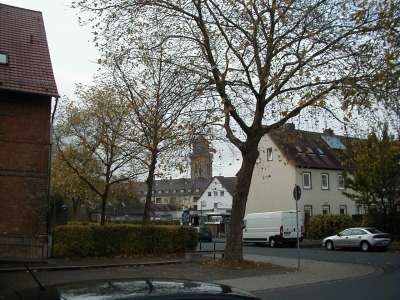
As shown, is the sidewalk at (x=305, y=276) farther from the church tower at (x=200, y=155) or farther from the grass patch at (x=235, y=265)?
the church tower at (x=200, y=155)

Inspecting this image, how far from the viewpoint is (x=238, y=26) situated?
16.1 m

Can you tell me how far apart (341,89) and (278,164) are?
98.5 ft

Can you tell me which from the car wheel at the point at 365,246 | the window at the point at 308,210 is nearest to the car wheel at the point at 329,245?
the car wheel at the point at 365,246

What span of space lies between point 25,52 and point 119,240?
10.0 metres

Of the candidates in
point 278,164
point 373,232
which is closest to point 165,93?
point 373,232

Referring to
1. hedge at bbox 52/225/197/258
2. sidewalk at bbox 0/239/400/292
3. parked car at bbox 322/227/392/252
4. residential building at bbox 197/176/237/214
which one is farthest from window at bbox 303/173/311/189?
Result: residential building at bbox 197/176/237/214

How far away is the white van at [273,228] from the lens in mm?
34031

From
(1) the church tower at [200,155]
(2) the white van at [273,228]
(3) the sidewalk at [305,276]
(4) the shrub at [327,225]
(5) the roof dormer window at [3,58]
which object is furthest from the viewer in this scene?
(4) the shrub at [327,225]

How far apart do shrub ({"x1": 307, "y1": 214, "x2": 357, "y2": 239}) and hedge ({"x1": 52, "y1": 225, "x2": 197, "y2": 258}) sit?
15950 millimetres

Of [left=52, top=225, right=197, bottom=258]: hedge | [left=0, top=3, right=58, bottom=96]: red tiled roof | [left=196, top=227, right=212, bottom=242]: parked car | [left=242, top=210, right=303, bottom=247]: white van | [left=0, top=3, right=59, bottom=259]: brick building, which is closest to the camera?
[left=0, top=3, right=59, bottom=259]: brick building

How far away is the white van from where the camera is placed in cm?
3403

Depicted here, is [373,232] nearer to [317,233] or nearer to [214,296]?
[317,233]

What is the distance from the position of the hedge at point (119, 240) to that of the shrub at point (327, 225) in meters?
16.0

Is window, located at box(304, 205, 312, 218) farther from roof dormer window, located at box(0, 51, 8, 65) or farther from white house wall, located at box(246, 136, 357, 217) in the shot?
roof dormer window, located at box(0, 51, 8, 65)
